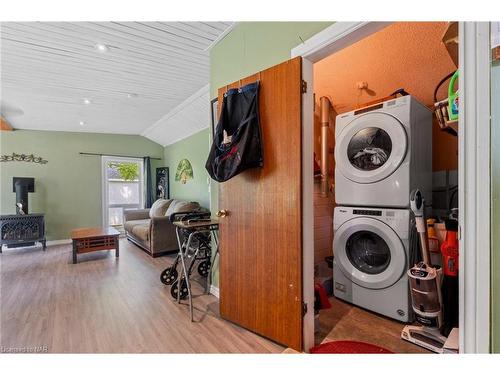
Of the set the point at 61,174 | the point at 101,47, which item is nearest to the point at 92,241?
the point at 61,174

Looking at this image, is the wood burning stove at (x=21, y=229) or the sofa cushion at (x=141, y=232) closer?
the sofa cushion at (x=141, y=232)

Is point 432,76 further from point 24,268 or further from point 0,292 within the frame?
point 24,268

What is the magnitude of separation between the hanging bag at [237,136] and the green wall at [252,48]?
1.07 feet

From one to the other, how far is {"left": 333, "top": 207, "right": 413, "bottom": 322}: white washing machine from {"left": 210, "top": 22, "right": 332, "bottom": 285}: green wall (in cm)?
125

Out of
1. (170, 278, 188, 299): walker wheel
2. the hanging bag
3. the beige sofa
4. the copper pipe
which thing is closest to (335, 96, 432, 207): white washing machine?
the copper pipe

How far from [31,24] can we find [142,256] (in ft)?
10.8

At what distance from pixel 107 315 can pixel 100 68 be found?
2.65 metres

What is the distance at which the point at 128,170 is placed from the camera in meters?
6.32

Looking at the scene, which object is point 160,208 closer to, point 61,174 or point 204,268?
point 61,174

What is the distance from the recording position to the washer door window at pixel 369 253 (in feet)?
6.20

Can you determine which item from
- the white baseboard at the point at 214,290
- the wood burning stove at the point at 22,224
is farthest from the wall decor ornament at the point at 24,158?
the white baseboard at the point at 214,290

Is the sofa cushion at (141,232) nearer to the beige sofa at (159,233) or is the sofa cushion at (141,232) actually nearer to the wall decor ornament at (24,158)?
the beige sofa at (159,233)
